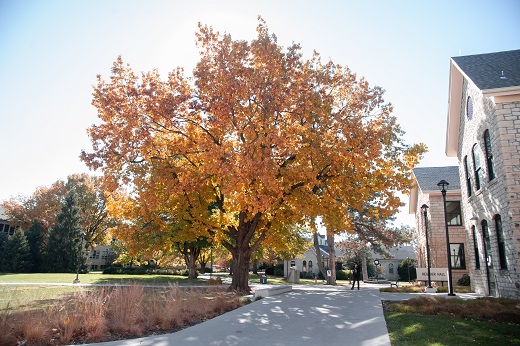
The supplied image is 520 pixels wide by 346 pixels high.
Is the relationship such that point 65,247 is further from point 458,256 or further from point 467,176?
point 467,176

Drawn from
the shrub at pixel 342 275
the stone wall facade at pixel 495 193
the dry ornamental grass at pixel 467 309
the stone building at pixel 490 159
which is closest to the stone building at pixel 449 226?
the stone building at pixel 490 159

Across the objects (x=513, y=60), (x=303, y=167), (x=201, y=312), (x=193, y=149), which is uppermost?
(x=513, y=60)

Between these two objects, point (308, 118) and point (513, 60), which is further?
point (513, 60)

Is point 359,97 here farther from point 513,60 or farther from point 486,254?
point 486,254

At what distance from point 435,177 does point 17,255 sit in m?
45.1

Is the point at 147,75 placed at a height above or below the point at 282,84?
above

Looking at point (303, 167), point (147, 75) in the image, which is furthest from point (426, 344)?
point (147, 75)

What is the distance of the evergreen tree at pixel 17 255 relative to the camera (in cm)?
4072

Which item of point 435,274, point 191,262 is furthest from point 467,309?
point 191,262

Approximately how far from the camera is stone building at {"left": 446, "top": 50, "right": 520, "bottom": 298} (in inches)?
521

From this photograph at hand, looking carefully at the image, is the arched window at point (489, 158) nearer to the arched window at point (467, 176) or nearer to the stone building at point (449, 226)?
the arched window at point (467, 176)

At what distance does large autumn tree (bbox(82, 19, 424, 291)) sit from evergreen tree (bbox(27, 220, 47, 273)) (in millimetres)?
34932

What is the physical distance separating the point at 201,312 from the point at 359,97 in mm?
11904

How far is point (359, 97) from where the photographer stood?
55.0 ft
